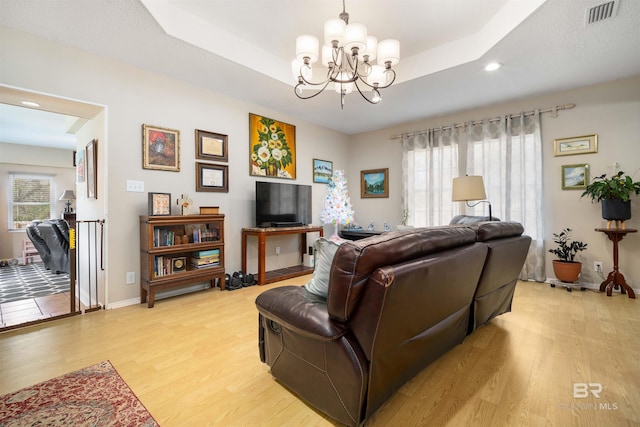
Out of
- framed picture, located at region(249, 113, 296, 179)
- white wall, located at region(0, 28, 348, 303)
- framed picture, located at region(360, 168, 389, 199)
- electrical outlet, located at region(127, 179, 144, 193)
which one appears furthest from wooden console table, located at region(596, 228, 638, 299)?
electrical outlet, located at region(127, 179, 144, 193)

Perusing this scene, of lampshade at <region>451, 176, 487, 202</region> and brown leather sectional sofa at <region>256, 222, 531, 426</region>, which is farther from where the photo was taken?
lampshade at <region>451, 176, 487, 202</region>

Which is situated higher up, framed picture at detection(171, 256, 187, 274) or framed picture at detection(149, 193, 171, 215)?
framed picture at detection(149, 193, 171, 215)

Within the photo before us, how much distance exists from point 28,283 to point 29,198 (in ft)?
10.7

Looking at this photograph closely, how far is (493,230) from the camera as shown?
195cm

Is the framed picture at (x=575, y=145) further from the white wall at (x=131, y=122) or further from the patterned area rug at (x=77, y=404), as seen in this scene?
the patterned area rug at (x=77, y=404)

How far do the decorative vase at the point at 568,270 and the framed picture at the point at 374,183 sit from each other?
2.75 metres

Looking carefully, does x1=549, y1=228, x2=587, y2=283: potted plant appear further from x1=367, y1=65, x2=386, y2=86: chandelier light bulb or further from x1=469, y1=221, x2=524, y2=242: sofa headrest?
x1=367, y1=65, x2=386, y2=86: chandelier light bulb

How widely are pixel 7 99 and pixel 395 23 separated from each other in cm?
365

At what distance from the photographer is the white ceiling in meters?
2.27

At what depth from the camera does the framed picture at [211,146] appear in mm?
3545

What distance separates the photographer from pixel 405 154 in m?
5.04

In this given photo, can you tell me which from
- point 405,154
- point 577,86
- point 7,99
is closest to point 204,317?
point 7,99

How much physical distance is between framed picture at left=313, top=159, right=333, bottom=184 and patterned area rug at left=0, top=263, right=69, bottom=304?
3919 mm

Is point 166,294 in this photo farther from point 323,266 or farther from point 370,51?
point 370,51
